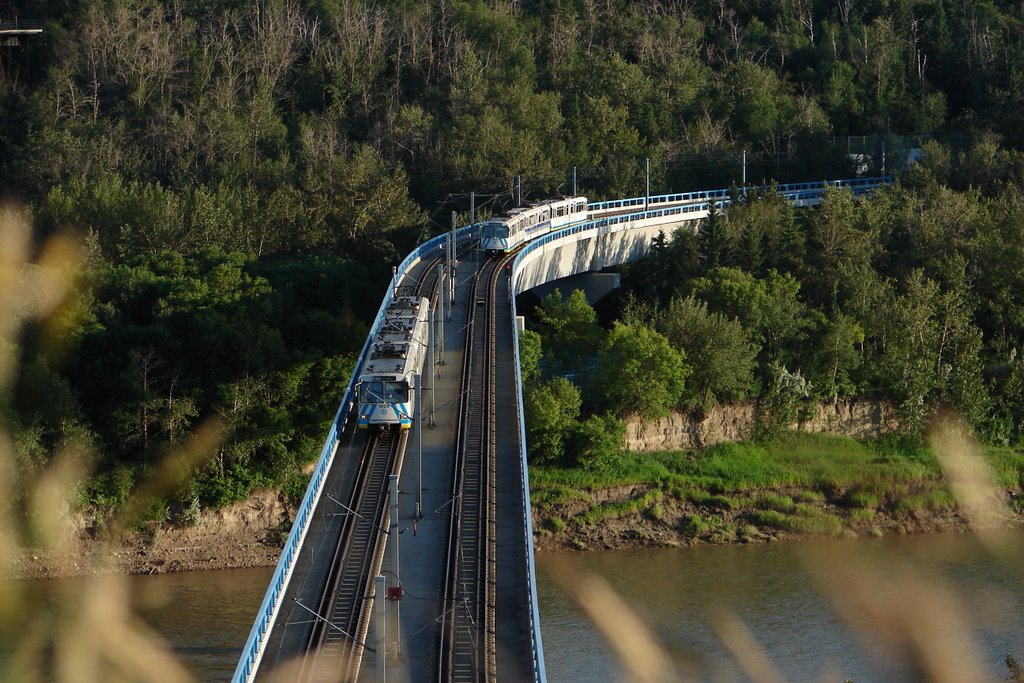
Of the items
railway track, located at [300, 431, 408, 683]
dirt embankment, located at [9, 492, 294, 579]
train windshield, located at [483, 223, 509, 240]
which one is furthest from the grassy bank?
railway track, located at [300, 431, 408, 683]

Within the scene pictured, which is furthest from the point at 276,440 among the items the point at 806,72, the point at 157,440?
the point at 806,72

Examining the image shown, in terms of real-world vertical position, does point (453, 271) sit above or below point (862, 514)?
above

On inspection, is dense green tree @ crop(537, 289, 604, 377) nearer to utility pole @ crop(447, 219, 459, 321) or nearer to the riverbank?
utility pole @ crop(447, 219, 459, 321)

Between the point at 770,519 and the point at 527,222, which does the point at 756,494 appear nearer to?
the point at 770,519

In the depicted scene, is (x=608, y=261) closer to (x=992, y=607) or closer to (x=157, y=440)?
(x=157, y=440)

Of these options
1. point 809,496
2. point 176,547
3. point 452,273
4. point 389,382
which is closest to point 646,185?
point 452,273
